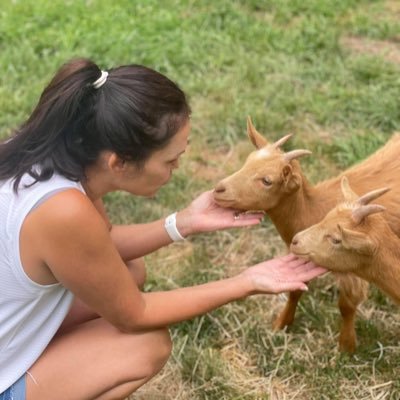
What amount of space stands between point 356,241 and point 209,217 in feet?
2.36

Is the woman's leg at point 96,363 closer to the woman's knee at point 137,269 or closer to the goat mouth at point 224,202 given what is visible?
the woman's knee at point 137,269

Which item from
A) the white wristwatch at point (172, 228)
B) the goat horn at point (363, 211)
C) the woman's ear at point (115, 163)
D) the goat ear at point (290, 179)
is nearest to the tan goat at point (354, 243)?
the goat horn at point (363, 211)

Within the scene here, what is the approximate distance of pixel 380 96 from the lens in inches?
204

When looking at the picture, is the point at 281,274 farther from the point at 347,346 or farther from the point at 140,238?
the point at 347,346

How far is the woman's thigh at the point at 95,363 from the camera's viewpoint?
258 centimetres

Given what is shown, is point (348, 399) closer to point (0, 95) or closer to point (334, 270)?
point (334, 270)

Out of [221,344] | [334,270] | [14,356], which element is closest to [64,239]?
[14,356]

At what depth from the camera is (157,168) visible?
8.17ft

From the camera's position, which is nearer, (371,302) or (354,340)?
(354,340)

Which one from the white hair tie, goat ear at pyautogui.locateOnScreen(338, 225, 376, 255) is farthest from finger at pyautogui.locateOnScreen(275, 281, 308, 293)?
the white hair tie

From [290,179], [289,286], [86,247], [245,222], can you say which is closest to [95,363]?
[86,247]

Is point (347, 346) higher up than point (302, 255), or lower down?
lower down

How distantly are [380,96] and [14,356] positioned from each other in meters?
3.60

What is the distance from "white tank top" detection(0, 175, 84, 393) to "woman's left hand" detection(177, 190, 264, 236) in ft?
2.34
